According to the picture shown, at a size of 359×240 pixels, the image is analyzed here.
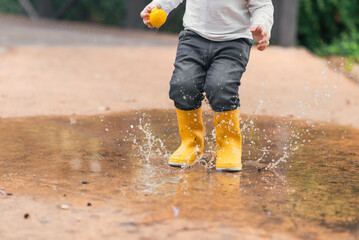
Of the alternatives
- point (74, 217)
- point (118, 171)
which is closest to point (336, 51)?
point (118, 171)

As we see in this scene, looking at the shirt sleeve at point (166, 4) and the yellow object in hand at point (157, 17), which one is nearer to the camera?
the yellow object in hand at point (157, 17)

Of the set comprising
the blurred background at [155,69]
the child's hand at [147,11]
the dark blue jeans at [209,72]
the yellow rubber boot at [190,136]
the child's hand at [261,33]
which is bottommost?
the blurred background at [155,69]

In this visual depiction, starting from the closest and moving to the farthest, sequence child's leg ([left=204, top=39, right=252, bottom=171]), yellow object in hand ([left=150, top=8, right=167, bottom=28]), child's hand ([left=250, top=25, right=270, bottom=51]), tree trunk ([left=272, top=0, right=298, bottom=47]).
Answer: child's hand ([left=250, top=25, right=270, bottom=51]) < child's leg ([left=204, top=39, right=252, bottom=171]) < yellow object in hand ([left=150, top=8, right=167, bottom=28]) < tree trunk ([left=272, top=0, right=298, bottom=47])

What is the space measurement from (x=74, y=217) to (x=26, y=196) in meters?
0.35

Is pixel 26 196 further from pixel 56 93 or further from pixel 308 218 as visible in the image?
pixel 56 93

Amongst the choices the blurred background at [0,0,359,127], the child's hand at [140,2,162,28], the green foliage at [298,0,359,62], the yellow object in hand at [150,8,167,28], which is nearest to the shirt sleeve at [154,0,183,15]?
the child's hand at [140,2,162,28]

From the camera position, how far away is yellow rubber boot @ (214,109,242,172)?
288 cm

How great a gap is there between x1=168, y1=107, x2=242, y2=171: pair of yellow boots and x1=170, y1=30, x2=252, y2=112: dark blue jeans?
7cm

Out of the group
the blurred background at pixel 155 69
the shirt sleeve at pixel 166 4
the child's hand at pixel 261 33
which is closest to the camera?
the child's hand at pixel 261 33

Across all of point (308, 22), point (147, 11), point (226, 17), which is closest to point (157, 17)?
point (147, 11)

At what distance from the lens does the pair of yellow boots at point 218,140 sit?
2914 millimetres

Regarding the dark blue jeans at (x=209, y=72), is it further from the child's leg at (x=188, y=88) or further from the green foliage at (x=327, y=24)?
the green foliage at (x=327, y=24)

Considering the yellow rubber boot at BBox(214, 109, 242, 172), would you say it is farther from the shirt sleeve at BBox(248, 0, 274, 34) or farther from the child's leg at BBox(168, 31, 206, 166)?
the shirt sleeve at BBox(248, 0, 274, 34)

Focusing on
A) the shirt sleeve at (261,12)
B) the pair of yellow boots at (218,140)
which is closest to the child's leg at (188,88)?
the pair of yellow boots at (218,140)
